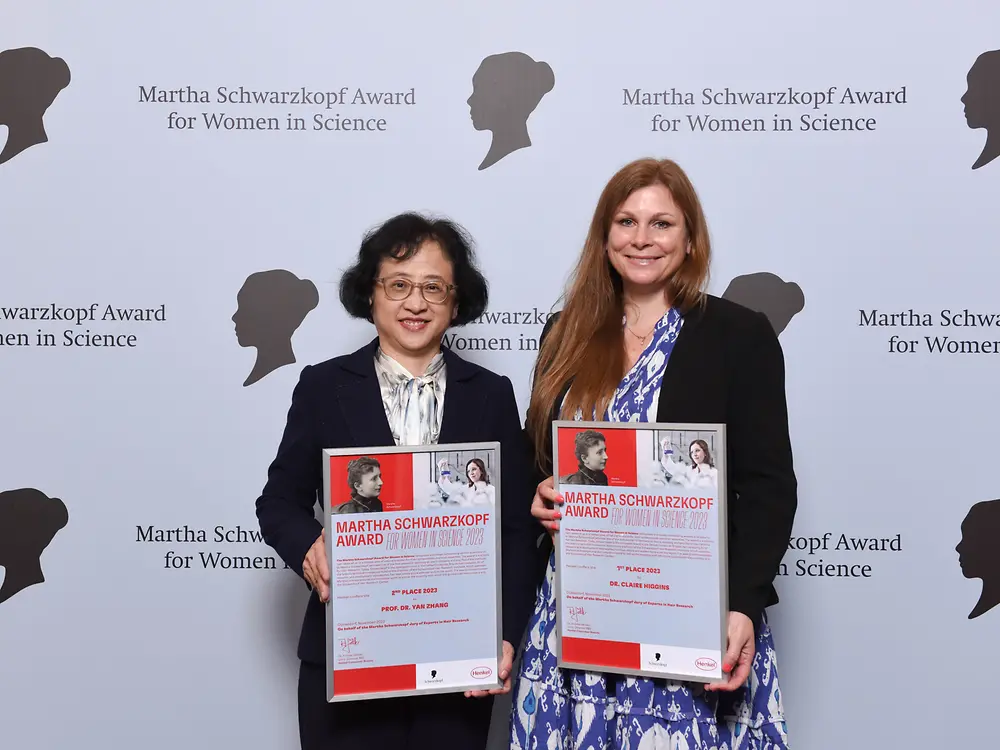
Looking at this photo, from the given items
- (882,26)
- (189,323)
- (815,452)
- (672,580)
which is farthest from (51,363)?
(882,26)

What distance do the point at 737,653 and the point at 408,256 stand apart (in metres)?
0.96

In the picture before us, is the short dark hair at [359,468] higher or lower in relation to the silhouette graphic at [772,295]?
lower

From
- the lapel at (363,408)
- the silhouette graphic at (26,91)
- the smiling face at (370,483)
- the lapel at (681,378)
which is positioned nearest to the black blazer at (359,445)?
the lapel at (363,408)

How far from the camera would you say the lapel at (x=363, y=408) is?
64.7 inches

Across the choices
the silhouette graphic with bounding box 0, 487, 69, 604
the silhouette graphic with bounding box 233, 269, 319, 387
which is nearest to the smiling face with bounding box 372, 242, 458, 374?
the silhouette graphic with bounding box 233, 269, 319, 387

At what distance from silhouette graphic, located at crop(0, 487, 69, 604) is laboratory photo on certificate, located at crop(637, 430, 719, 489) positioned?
1.75 meters

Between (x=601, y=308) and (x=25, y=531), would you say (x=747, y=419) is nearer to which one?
(x=601, y=308)

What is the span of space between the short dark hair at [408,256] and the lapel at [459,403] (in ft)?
0.43

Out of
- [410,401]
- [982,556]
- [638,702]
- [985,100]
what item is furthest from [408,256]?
[982,556]

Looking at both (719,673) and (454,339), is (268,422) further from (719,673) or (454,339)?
(719,673)

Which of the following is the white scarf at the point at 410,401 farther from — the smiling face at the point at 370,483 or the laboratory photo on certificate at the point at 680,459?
the laboratory photo on certificate at the point at 680,459

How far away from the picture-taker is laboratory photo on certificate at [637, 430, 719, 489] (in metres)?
1.47

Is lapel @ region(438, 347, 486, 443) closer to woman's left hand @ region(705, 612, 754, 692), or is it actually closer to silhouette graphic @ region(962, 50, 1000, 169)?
woman's left hand @ region(705, 612, 754, 692)

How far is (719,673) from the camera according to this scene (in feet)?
4.91
